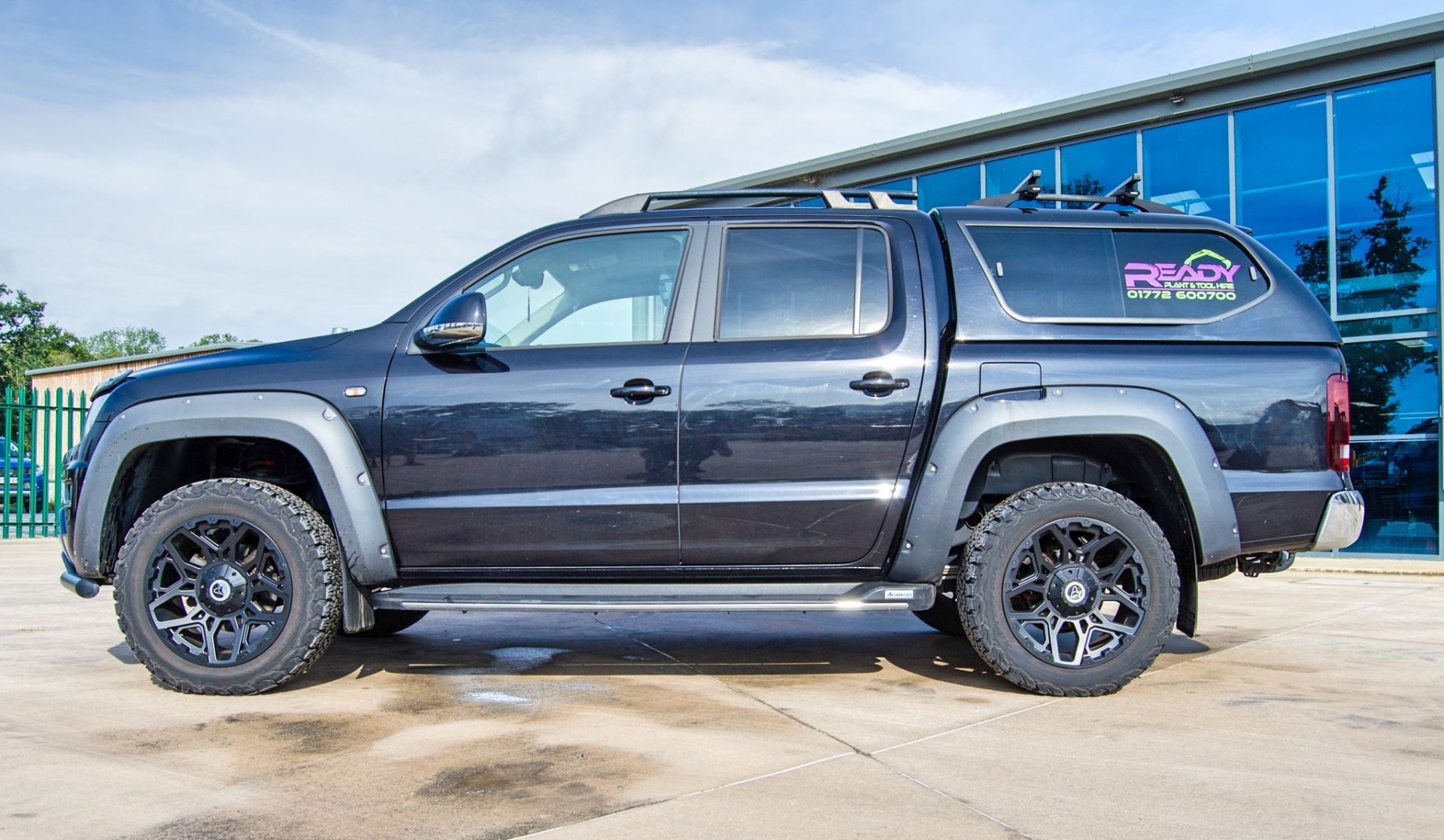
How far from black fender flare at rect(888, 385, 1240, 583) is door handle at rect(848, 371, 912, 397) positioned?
24cm

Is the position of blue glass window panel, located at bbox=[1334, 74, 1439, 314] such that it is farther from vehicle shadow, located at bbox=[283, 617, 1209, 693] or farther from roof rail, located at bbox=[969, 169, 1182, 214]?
roof rail, located at bbox=[969, 169, 1182, 214]

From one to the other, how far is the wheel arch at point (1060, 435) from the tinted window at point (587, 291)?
1256 millimetres

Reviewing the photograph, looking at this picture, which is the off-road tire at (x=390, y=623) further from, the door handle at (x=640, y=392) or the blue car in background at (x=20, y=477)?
the blue car in background at (x=20, y=477)

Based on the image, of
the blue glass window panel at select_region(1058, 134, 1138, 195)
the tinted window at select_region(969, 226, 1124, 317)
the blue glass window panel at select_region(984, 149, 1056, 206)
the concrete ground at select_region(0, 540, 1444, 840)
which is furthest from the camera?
the blue glass window panel at select_region(984, 149, 1056, 206)

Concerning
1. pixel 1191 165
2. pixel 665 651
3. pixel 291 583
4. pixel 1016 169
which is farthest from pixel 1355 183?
pixel 291 583

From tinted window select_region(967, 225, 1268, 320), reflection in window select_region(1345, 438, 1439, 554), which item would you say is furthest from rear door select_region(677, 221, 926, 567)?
reflection in window select_region(1345, 438, 1439, 554)

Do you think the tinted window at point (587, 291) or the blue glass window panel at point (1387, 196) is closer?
the tinted window at point (587, 291)

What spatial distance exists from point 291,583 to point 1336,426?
4.06 metres

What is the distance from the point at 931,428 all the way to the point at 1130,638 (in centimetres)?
109

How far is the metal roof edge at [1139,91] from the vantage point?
1120cm

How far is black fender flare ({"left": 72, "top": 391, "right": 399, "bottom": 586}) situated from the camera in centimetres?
400

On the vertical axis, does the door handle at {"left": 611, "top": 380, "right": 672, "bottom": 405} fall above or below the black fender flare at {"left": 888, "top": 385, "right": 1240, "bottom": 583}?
above

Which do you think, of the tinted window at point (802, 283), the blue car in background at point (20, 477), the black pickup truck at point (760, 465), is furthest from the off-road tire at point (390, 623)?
the blue car in background at point (20, 477)

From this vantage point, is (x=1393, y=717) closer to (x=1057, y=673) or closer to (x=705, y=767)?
(x=1057, y=673)
